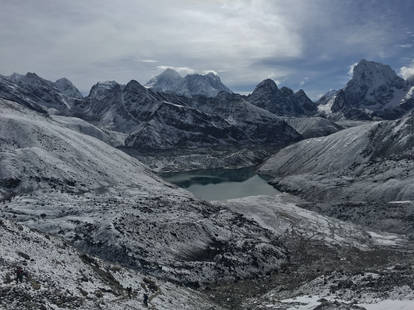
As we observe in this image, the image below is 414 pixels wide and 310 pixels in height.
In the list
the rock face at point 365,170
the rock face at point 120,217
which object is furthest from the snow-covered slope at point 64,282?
the rock face at point 365,170

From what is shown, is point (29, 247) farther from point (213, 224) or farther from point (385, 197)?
point (385, 197)

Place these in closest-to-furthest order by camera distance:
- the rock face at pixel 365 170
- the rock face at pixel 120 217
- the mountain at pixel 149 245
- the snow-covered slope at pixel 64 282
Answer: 1. the snow-covered slope at pixel 64 282
2. the mountain at pixel 149 245
3. the rock face at pixel 120 217
4. the rock face at pixel 365 170

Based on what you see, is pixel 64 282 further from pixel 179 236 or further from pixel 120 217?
pixel 120 217

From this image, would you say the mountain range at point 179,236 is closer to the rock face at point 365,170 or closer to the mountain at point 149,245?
the mountain at point 149,245

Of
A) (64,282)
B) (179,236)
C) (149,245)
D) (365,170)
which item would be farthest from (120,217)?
(365,170)

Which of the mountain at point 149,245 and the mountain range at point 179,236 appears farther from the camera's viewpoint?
the mountain range at point 179,236
